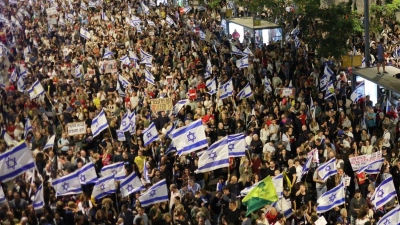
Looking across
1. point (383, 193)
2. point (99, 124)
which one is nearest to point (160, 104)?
point (99, 124)

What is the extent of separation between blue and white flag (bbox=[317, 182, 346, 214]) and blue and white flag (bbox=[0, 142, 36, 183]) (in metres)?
6.22

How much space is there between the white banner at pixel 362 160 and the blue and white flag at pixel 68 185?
21.3ft

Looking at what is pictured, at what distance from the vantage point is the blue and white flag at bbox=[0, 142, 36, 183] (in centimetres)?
1577

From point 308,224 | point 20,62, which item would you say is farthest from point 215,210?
point 20,62

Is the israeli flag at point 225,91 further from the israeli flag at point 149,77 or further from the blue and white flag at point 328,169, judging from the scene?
the blue and white flag at point 328,169

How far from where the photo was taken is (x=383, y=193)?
16359mm

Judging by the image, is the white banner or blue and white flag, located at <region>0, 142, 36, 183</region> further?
the white banner

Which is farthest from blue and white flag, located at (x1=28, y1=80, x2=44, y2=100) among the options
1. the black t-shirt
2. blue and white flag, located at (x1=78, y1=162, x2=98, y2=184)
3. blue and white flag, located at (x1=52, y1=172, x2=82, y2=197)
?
the black t-shirt

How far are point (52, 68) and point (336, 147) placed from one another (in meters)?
14.8

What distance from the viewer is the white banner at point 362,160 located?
718 inches

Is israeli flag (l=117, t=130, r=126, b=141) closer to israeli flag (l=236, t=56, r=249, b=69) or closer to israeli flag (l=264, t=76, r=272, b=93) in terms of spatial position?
israeli flag (l=264, t=76, r=272, b=93)

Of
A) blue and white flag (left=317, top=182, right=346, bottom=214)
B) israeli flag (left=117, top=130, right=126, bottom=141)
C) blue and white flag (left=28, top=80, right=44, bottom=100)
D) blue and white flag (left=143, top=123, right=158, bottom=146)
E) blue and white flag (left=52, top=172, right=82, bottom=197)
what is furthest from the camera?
blue and white flag (left=28, top=80, right=44, bottom=100)

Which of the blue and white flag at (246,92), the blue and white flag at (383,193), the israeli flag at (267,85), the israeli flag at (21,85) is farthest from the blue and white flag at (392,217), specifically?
the israeli flag at (21,85)

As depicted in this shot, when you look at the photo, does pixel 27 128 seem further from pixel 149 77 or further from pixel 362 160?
pixel 362 160
